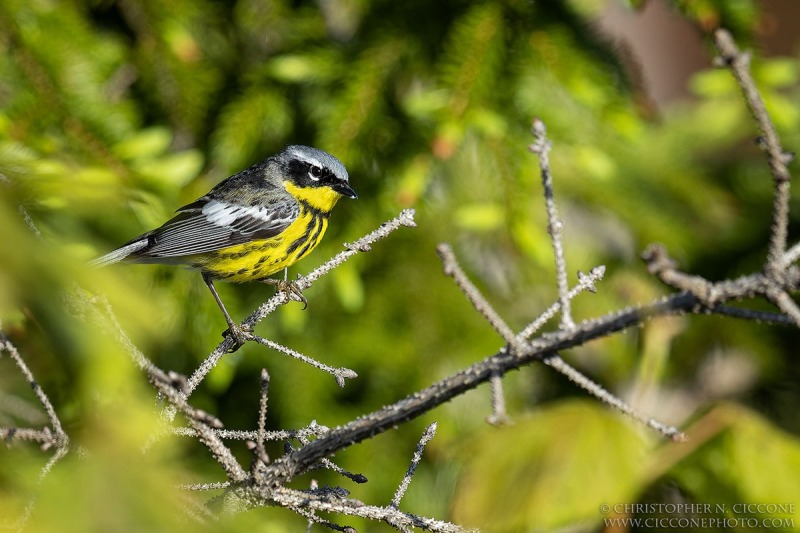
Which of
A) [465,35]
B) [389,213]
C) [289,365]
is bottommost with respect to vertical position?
[289,365]

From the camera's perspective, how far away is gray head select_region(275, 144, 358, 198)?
6.34 ft

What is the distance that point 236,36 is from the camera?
108 inches

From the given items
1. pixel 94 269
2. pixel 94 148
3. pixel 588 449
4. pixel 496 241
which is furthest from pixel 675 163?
pixel 94 269

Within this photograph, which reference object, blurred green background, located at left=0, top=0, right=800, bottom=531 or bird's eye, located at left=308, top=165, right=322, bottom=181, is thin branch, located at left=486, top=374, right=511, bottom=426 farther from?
bird's eye, located at left=308, top=165, right=322, bottom=181

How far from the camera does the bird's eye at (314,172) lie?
6.51ft

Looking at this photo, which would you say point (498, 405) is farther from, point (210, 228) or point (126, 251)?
point (210, 228)

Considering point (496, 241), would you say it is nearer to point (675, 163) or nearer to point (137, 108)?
point (675, 163)

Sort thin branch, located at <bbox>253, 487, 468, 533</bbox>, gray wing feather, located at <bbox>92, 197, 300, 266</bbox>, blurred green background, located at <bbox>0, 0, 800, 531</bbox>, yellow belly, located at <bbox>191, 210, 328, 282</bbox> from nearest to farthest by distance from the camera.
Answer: thin branch, located at <bbox>253, 487, 468, 533</bbox> < gray wing feather, located at <bbox>92, 197, 300, 266</bbox> < yellow belly, located at <bbox>191, 210, 328, 282</bbox> < blurred green background, located at <bbox>0, 0, 800, 531</bbox>

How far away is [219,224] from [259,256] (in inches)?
5.9

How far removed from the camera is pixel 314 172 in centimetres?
201

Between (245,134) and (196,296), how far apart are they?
46 cm

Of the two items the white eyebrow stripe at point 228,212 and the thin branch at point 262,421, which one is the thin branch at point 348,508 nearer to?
the thin branch at point 262,421

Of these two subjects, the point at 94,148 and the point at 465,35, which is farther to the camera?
the point at 465,35

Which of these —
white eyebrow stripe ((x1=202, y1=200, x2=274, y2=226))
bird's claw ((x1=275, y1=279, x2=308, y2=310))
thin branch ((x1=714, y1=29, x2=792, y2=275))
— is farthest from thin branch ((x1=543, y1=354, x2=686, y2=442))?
white eyebrow stripe ((x1=202, y1=200, x2=274, y2=226))
